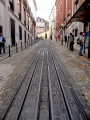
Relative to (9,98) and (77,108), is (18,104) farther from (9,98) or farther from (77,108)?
(77,108)

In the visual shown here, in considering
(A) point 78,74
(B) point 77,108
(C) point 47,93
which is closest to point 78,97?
(B) point 77,108

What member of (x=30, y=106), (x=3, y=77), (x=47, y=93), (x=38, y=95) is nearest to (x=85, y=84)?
Answer: (x=47, y=93)

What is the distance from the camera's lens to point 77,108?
3.11 metres

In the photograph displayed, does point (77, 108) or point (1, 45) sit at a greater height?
point (1, 45)

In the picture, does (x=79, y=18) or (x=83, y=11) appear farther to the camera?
(x=79, y=18)

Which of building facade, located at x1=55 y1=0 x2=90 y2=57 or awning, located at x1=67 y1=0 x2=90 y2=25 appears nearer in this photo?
awning, located at x1=67 y1=0 x2=90 y2=25

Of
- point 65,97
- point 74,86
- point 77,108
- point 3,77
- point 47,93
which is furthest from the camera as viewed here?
point 3,77

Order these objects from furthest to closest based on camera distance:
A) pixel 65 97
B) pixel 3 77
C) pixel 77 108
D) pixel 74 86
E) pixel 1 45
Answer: pixel 1 45 < pixel 3 77 < pixel 74 86 < pixel 65 97 < pixel 77 108

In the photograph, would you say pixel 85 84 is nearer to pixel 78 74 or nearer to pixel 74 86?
pixel 74 86

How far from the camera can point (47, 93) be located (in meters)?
3.91

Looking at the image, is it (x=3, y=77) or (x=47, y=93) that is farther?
(x=3, y=77)

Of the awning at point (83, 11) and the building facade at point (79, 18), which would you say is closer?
the awning at point (83, 11)

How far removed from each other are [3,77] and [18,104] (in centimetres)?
239

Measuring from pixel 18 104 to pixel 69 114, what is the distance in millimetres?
1181
